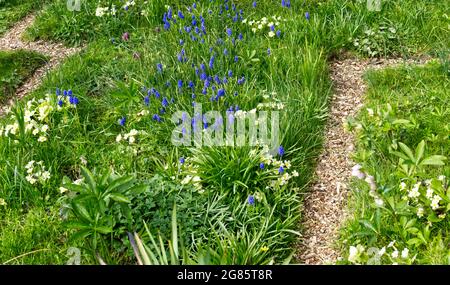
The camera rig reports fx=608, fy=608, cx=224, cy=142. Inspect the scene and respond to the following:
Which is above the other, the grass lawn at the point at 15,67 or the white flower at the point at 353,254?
the grass lawn at the point at 15,67

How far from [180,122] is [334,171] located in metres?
1.13

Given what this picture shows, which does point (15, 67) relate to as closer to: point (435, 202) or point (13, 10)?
point (13, 10)

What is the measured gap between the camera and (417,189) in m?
3.47

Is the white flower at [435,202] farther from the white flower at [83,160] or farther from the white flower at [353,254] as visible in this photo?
the white flower at [83,160]

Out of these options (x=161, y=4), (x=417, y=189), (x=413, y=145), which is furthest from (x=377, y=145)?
(x=161, y=4)

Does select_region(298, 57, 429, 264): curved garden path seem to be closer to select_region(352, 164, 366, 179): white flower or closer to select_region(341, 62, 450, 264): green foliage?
select_region(341, 62, 450, 264): green foliage

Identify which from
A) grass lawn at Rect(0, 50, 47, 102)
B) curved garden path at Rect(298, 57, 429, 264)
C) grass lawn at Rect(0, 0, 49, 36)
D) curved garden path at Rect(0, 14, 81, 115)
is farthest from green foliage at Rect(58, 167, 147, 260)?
grass lawn at Rect(0, 0, 49, 36)

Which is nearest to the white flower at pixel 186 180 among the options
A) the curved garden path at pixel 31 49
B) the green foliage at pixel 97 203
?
the green foliage at pixel 97 203
